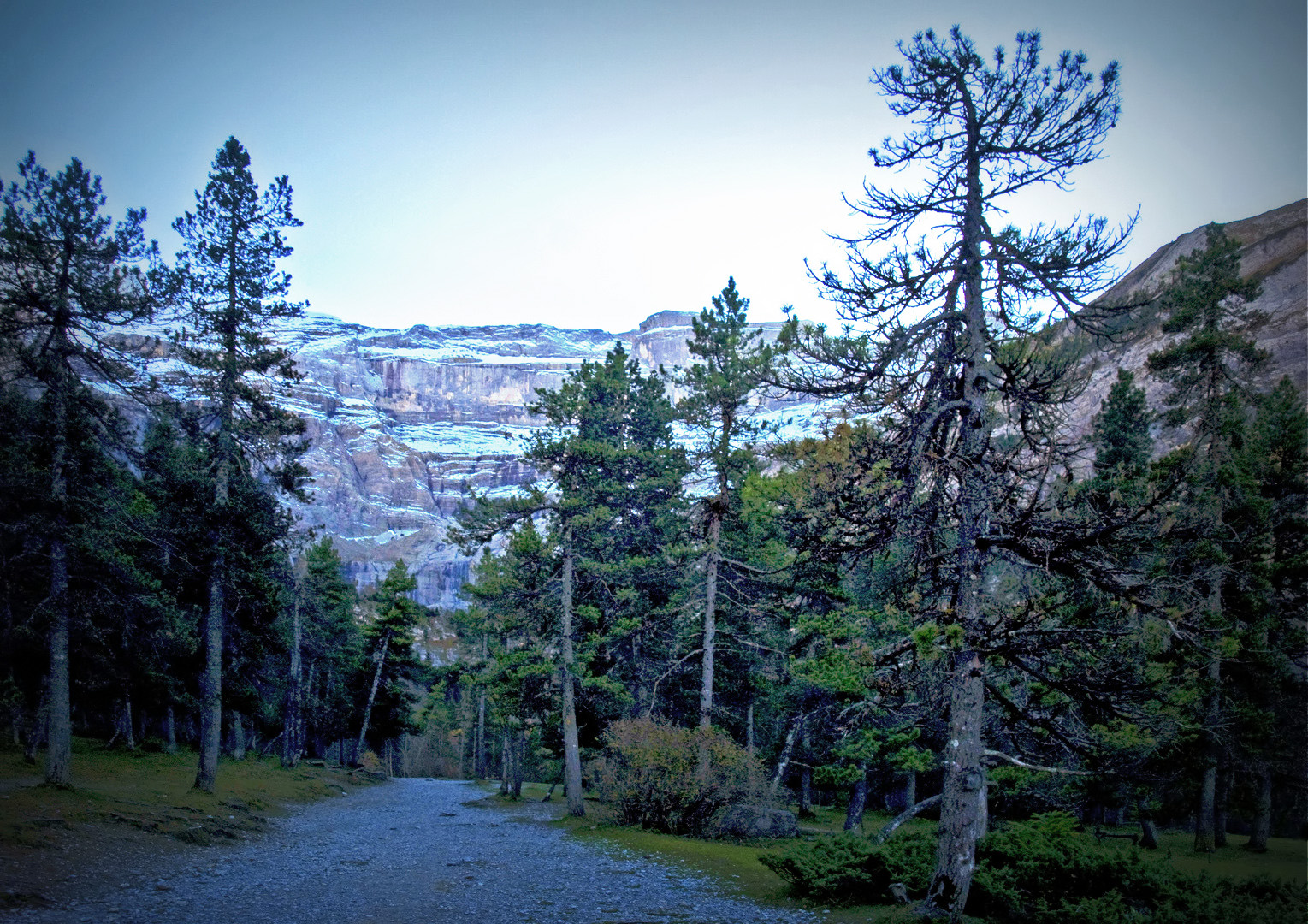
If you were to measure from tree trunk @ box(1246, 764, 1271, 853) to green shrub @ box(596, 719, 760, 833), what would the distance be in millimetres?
11038

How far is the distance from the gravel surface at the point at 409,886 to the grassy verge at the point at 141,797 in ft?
4.26

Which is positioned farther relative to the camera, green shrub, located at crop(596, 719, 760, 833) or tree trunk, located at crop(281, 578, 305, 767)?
tree trunk, located at crop(281, 578, 305, 767)

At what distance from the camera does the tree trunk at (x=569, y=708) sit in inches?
891

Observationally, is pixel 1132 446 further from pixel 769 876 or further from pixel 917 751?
pixel 769 876

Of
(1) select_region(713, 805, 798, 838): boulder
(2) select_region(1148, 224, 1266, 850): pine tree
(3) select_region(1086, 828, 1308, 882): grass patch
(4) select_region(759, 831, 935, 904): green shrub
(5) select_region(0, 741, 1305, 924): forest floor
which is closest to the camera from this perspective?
(3) select_region(1086, 828, 1308, 882): grass patch

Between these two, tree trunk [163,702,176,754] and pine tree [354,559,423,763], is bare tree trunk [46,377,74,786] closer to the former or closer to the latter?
tree trunk [163,702,176,754]

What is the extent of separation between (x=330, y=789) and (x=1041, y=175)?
34.9 meters

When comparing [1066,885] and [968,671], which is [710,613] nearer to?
[1066,885]

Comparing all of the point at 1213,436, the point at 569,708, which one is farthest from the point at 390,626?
the point at 1213,436

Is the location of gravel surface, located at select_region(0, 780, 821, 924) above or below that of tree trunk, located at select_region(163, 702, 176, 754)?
above

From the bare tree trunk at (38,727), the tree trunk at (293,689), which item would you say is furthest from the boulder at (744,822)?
the tree trunk at (293,689)

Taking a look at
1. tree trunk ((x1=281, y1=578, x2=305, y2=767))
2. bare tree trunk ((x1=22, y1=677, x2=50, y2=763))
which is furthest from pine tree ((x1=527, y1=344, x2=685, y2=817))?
tree trunk ((x1=281, y1=578, x2=305, y2=767))

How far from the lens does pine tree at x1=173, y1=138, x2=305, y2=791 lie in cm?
2006

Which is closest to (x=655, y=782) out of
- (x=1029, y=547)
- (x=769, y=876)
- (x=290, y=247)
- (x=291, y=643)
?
(x=769, y=876)
